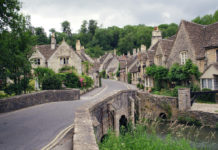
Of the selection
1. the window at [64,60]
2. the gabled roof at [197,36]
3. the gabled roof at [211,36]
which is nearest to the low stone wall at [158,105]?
the gabled roof at [197,36]

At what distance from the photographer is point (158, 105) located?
79.5 ft

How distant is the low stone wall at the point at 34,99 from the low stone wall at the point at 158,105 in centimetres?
817

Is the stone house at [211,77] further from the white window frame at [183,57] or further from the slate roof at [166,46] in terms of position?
the slate roof at [166,46]

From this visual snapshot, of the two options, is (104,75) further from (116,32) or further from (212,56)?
(212,56)

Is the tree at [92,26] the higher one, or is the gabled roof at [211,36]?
the tree at [92,26]

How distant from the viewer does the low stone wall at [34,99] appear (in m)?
13.5

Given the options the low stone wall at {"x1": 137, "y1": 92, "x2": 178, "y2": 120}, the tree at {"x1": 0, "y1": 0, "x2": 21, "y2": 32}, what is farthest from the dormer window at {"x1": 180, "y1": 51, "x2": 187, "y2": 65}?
the tree at {"x1": 0, "y1": 0, "x2": 21, "y2": 32}

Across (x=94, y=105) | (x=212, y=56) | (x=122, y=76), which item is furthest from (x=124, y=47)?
(x=94, y=105)

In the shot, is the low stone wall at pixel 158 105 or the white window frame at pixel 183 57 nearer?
the low stone wall at pixel 158 105

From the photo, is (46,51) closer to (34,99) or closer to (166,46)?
(166,46)

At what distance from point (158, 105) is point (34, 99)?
14.1 m

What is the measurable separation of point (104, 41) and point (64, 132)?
108 m

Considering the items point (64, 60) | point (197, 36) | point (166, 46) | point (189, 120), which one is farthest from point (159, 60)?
point (64, 60)

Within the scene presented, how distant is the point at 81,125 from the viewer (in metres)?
6.70
